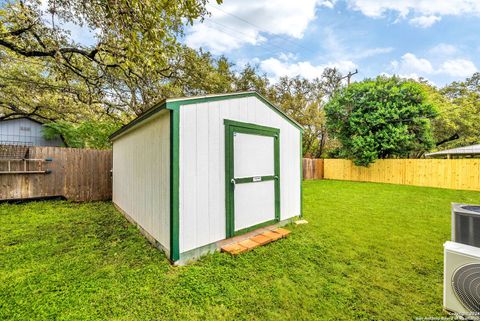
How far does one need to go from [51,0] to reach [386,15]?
9476 millimetres

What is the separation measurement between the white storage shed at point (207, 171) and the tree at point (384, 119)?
9251 mm

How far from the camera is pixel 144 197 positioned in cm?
349

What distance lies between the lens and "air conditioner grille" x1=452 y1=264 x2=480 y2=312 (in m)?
1.57

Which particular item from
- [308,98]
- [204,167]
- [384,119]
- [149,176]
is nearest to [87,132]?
[149,176]

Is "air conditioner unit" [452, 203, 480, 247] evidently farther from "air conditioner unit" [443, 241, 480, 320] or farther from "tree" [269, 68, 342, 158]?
"tree" [269, 68, 342, 158]

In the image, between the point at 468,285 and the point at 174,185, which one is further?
the point at 174,185

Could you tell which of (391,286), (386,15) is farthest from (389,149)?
(391,286)

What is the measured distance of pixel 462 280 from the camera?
164 cm

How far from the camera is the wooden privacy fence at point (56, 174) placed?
5520mm

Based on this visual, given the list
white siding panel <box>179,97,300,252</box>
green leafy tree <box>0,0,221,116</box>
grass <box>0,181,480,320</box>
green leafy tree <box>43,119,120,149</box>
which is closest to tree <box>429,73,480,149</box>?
grass <box>0,181,480,320</box>

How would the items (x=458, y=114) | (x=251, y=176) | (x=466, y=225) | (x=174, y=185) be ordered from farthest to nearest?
1. (x=458, y=114)
2. (x=251, y=176)
3. (x=174, y=185)
4. (x=466, y=225)

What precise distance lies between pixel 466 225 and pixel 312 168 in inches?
484

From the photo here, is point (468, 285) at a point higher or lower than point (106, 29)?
lower

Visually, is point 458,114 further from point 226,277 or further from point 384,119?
point 226,277
